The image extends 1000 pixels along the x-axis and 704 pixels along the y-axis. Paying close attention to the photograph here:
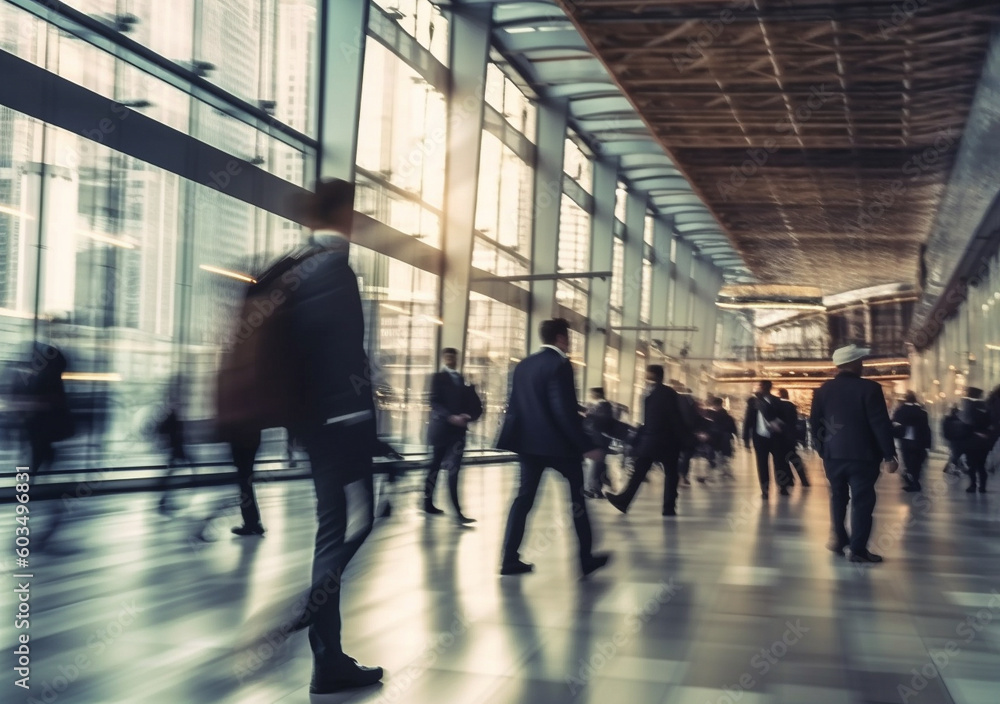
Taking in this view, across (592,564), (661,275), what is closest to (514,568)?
(592,564)

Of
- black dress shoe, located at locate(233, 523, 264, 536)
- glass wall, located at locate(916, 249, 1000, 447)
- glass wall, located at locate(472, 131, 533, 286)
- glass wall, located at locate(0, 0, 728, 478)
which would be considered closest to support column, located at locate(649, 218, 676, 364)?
glass wall, located at locate(916, 249, 1000, 447)

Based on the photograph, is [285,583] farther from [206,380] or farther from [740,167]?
[740,167]

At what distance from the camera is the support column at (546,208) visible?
1093 inches

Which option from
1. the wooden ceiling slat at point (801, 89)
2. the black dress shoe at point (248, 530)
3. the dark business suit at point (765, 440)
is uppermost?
the wooden ceiling slat at point (801, 89)

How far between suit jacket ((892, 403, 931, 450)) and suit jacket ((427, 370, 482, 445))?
8.90 meters

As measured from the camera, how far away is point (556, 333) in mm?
7211

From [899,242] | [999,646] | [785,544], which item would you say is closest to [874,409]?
[785,544]

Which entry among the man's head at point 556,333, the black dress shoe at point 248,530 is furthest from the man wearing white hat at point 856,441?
the black dress shoe at point 248,530

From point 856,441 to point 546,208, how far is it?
2048 centimetres

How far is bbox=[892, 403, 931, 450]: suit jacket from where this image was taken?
16703mm

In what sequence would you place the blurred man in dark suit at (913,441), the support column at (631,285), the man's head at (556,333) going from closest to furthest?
the man's head at (556,333)
the blurred man in dark suit at (913,441)
the support column at (631,285)

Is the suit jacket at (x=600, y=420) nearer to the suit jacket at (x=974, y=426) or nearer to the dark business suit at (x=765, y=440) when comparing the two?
the dark business suit at (x=765, y=440)

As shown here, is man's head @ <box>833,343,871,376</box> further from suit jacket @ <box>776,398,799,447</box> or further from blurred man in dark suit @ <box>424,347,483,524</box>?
suit jacket @ <box>776,398,799,447</box>

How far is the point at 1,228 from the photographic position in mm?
11062
